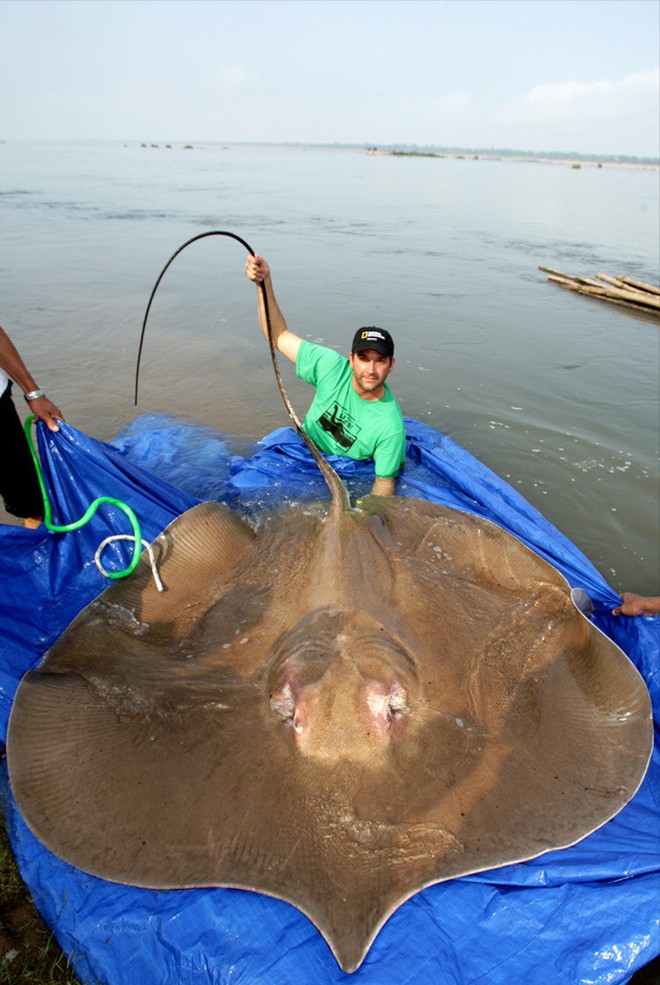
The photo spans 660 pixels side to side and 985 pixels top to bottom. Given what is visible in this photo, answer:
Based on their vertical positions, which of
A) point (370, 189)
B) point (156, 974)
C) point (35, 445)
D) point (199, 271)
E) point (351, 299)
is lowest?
point (156, 974)

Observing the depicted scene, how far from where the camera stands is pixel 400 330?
9875 millimetres

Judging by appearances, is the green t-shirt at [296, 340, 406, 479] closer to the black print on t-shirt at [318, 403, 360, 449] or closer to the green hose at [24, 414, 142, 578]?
the black print on t-shirt at [318, 403, 360, 449]

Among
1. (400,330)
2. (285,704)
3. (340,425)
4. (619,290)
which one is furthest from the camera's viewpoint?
(619,290)

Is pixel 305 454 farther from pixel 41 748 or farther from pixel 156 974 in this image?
pixel 156 974

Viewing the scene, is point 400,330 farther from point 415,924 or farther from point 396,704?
point 415,924

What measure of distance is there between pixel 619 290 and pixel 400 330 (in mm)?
5707

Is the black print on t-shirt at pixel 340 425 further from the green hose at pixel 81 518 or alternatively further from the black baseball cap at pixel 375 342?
the green hose at pixel 81 518

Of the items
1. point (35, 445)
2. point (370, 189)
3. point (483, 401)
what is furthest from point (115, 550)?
point (370, 189)

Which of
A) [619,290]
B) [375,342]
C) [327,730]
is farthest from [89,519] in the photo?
A: [619,290]

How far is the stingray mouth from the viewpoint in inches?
73.9

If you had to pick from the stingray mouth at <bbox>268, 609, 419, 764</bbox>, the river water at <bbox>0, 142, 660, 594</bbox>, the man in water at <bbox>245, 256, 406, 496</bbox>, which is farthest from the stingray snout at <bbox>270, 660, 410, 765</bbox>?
the river water at <bbox>0, 142, 660, 594</bbox>

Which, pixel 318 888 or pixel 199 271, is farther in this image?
pixel 199 271

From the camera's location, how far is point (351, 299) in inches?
454

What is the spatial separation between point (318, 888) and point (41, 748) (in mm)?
1011
